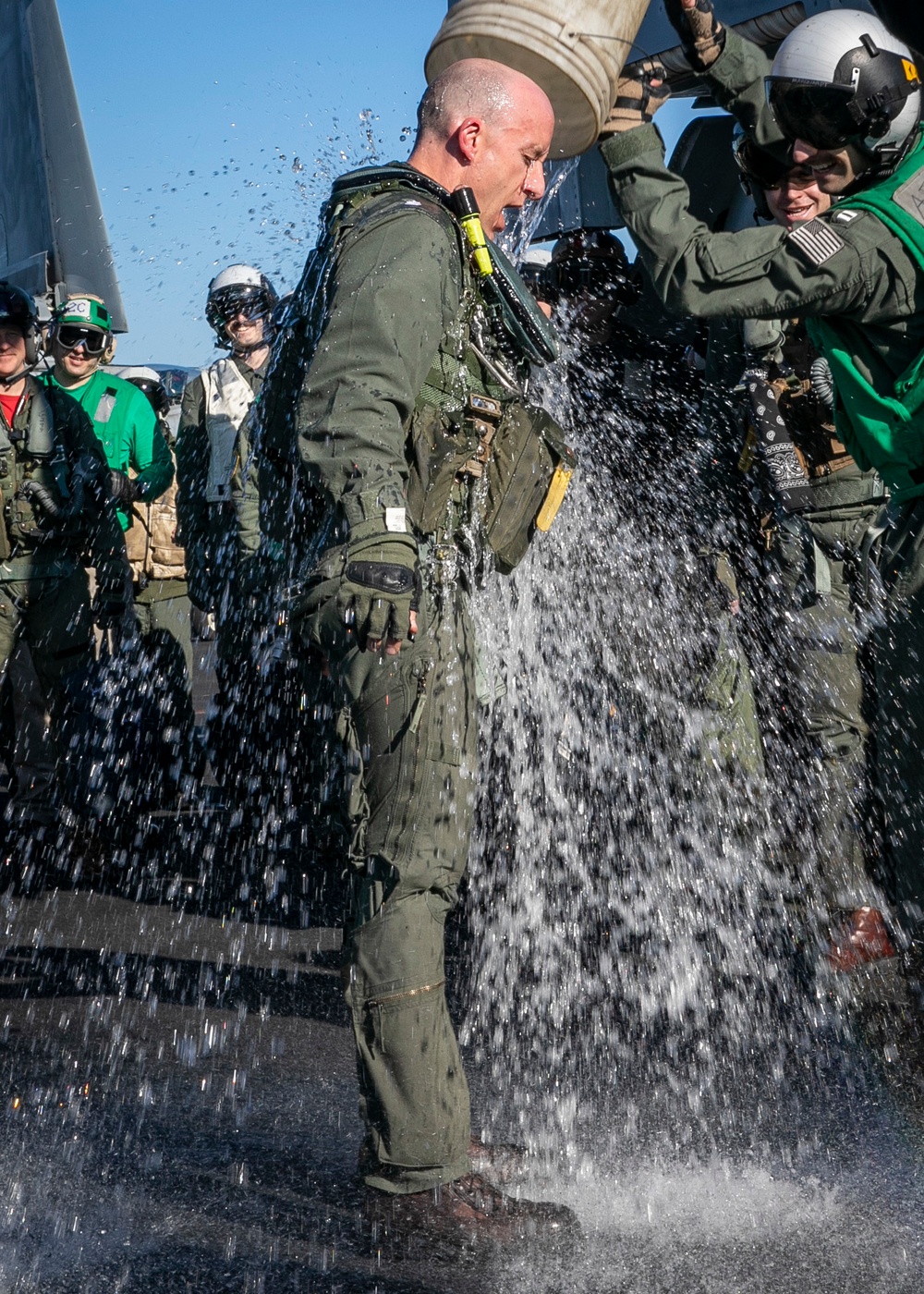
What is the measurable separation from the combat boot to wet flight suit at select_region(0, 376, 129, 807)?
370 cm

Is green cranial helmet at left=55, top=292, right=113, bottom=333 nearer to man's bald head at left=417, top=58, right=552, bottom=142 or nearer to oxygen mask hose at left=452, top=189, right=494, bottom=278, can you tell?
man's bald head at left=417, top=58, right=552, bottom=142

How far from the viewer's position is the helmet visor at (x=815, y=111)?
3119mm

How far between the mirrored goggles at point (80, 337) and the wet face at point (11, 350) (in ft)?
3.69

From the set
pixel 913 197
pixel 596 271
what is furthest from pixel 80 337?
pixel 913 197

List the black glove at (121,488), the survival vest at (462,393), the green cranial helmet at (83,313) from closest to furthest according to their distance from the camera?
1. the survival vest at (462,393)
2. the black glove at (121,488)
3. the green cranial helmet at (83,313)

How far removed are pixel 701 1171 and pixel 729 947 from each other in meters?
1.56

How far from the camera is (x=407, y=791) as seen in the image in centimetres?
245

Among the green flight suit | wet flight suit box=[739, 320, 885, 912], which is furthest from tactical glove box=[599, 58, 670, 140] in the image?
the green flight suit

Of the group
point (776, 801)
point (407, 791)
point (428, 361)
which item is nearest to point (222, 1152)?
point (407, 791)

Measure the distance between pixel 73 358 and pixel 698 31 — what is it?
4.49 m

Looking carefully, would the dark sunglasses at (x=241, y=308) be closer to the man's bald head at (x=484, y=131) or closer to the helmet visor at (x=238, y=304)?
the helmet visor at (x=238, y=304)

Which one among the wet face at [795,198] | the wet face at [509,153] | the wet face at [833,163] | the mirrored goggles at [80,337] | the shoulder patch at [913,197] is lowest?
the shoulder patch at [913,197]

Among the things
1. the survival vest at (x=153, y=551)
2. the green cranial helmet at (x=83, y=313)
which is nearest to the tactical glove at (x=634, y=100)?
the green cranial helmet at (x=83, y=313)

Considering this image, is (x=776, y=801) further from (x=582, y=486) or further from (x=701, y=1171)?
(x=701, y=1171)
